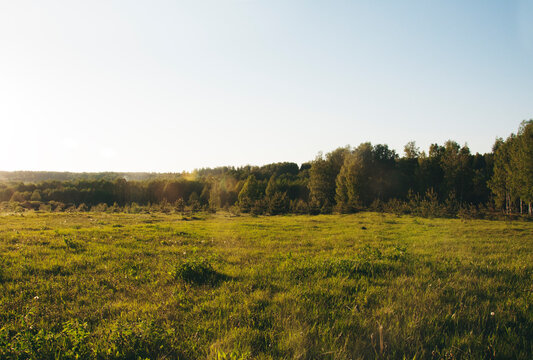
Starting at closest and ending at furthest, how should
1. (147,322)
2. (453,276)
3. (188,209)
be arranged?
(147,322)
(453,276)
(188,209)

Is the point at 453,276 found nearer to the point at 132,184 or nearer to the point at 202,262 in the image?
the point at 202,262

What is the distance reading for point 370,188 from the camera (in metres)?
61.2

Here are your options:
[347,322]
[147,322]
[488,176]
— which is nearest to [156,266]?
[147,322]

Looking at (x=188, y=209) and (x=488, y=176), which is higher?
(x=488, y=176)

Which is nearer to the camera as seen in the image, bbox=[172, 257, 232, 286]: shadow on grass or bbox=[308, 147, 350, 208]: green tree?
bbox=[172, 257, 232, 286]: shadow on grass

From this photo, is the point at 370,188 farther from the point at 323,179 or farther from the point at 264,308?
the point at 264,308

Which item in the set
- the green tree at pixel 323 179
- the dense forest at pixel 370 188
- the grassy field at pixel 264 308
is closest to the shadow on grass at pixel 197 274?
the grassy field at pixel 264 308

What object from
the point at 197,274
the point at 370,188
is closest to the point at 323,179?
the point at 370,188

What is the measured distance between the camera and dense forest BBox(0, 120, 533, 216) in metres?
36.6

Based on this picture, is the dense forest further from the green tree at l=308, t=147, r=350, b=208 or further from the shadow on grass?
the shadow on grass

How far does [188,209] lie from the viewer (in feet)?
133

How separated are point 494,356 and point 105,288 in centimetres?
656

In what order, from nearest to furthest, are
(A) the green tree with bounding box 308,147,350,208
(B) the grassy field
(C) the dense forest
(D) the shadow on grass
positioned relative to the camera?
(B) the grassy field
(D) the shadow on grass
(C) the dense forest
(A) the green tree with bounding box 308,147,350,208

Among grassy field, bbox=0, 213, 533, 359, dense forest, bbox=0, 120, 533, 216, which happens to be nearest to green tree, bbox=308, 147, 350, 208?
dense forest, bbox=0, 120, 533, 216
